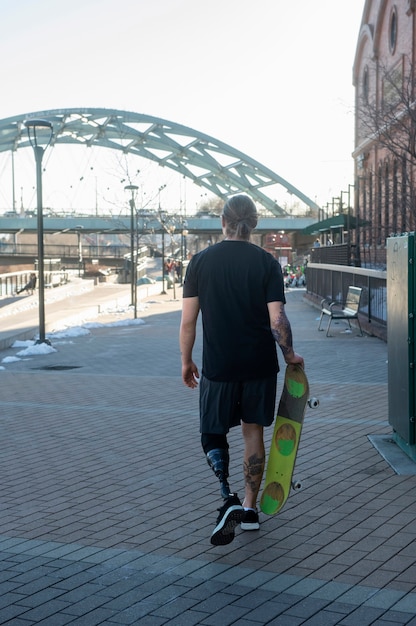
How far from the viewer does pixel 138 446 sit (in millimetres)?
7340

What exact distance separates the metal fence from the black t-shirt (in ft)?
34.8

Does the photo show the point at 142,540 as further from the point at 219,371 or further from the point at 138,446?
the point at 138,446

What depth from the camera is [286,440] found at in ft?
16.2

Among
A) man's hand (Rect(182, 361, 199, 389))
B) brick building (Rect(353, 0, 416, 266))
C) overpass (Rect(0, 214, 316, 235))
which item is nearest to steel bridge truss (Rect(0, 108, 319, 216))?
overpass (Rect(0, 214, 316, 235))

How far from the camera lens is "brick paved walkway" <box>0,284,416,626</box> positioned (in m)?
3.95

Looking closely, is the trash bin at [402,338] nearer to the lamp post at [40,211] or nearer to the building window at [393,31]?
the lamp post at [40,211]

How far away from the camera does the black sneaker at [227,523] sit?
4641 mm

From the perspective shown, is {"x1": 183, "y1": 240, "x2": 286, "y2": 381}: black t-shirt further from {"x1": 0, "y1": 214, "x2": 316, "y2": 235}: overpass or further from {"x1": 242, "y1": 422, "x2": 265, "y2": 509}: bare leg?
{"x1": 0, "y1": 214, "x2": 316, "y2": 235}: overpass

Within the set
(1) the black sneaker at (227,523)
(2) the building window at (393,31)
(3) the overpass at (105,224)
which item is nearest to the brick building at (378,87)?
(2) the building window at (393,31)

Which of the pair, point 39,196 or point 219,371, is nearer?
point 219,371

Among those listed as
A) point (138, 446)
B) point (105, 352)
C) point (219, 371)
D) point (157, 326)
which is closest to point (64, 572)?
point (219, 371)

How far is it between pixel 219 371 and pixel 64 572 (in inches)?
52.7

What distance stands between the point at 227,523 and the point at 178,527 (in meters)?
0.54

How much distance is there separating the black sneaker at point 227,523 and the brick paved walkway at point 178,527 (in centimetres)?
9
